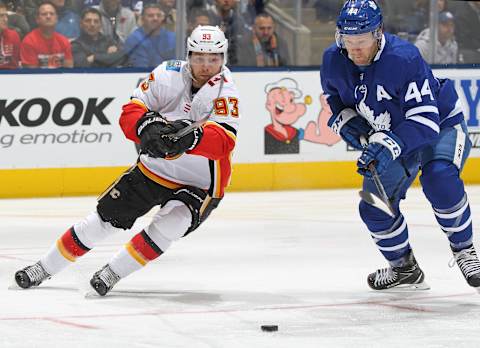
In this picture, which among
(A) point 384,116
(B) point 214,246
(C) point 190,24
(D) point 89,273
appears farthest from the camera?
(C) point 190,24

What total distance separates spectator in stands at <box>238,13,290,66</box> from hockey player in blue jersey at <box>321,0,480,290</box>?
496 centimetres

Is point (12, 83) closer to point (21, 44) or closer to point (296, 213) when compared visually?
point (21, 44)

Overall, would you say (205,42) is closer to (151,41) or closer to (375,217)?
(375,217)

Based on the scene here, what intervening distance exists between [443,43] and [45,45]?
3.44 m

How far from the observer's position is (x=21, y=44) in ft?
31.2

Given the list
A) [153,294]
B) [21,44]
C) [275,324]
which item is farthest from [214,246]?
[21,44]

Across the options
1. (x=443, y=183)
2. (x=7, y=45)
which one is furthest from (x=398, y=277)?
(x=7, y=45)

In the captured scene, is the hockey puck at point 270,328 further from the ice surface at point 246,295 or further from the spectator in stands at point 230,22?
the spectator in stands at point 230,22

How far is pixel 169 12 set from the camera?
10.1 m

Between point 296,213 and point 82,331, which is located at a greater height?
point 82,331

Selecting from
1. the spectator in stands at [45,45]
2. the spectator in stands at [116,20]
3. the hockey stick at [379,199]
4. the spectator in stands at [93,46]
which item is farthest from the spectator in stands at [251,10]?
the hockey stick at [379,199]

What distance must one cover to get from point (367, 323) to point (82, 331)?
3.34 ft

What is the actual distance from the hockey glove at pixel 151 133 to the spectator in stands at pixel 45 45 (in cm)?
457

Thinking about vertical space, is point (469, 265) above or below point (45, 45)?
above
